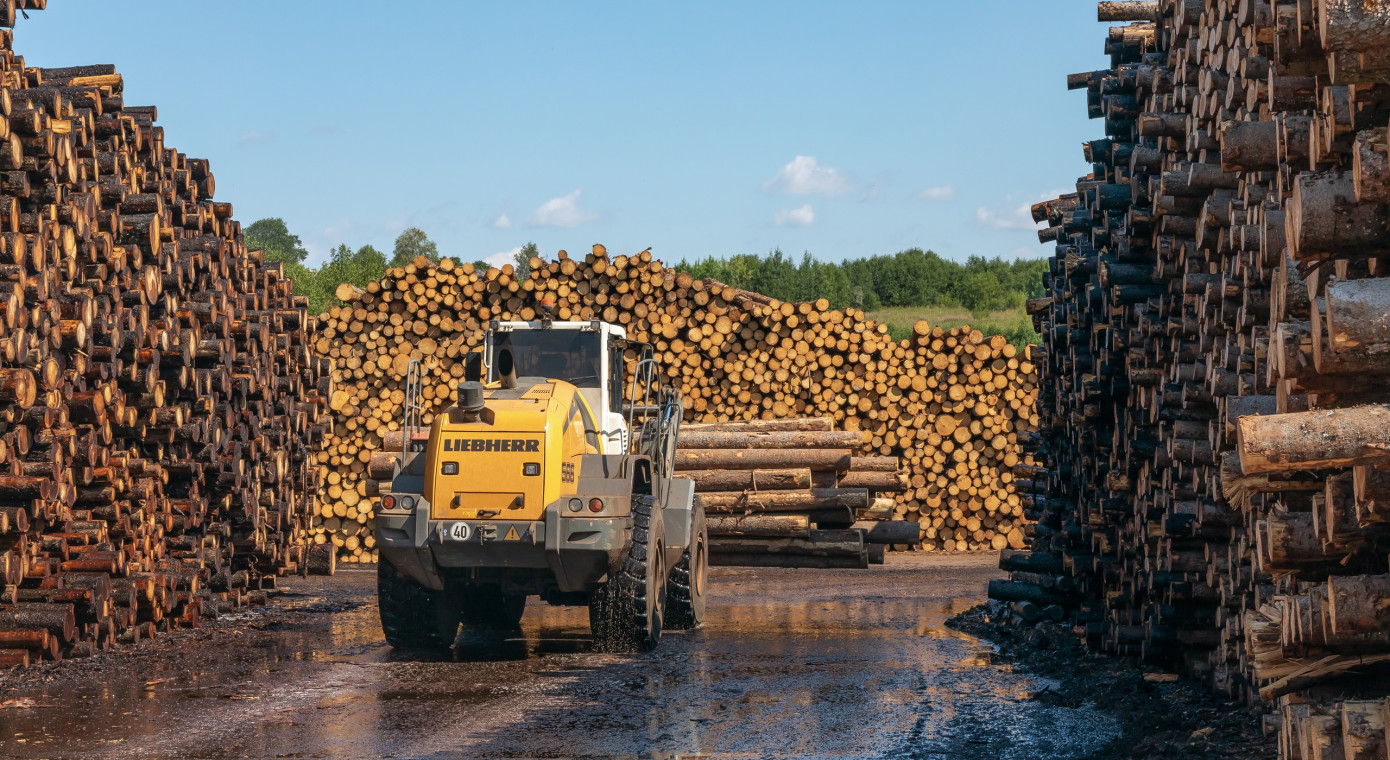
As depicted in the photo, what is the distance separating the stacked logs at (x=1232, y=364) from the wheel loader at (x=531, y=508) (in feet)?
12.2

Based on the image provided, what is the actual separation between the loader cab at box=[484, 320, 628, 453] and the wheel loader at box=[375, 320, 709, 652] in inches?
0.5

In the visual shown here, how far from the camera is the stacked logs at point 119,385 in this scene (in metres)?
10.3

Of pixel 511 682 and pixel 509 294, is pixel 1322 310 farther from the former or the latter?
pixel 509 294

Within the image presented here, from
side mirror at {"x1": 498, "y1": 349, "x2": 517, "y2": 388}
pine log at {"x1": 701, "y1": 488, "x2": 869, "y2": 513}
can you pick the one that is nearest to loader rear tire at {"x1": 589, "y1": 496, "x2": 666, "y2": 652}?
side mirror at {"x1": 498, "y1": 349, "x2": 517, "y2": 388}

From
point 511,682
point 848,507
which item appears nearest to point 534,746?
point 511,682

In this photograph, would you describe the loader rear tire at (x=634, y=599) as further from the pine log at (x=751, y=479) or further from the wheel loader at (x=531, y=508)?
the pine log at (x=751, y=479)

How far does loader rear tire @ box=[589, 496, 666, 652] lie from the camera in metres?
11.2

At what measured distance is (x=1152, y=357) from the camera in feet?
34.3

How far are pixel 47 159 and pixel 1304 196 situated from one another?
30.5ft

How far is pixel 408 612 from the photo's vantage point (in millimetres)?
11484

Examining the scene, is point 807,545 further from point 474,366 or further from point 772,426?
point 474,366

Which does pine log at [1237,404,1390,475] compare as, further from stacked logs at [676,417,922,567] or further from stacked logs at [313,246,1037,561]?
stacked logs at [313,246,1037,561]

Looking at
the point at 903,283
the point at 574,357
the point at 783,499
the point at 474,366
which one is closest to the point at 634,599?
the point at 574,357

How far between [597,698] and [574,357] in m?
4.09
